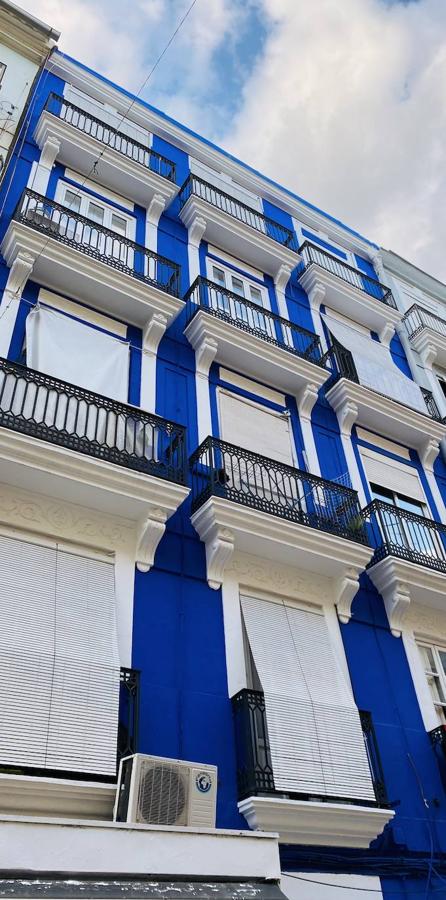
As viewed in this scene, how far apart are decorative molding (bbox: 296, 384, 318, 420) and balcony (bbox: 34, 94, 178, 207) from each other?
4816 millimetres

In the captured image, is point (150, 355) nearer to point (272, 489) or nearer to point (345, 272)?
point (272, 489)

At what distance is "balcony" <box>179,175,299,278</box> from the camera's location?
44.4ft

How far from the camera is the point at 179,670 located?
7.39 meters

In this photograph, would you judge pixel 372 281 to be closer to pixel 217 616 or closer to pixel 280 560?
pixel 280 560

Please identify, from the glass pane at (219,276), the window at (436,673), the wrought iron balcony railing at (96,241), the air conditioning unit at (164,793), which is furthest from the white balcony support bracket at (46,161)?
the window at (436,673)

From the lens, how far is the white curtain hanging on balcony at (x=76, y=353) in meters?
9.05

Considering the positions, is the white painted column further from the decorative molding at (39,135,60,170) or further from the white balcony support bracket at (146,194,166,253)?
the white balcony support bracket at (146,194,166,253)

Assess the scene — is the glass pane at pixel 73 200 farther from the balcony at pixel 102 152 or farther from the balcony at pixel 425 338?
the balcony at pixel 425 338

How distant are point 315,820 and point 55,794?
2.74 metres

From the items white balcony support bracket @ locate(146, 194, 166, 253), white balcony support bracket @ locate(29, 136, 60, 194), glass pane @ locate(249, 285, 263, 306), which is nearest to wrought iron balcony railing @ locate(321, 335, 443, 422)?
glass pane @ locate(249, 285, 263, 306)

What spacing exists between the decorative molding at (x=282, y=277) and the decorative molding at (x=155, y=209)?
285 cm

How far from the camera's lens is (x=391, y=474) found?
40.6ft

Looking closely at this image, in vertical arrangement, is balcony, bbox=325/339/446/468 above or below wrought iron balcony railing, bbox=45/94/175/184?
below

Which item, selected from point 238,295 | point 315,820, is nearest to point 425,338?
point 238,295
